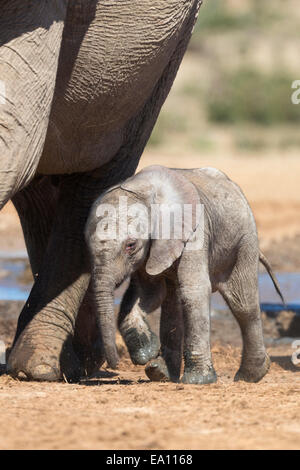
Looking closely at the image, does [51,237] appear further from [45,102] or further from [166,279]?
[45,102]

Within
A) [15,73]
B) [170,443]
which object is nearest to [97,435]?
[170,443]

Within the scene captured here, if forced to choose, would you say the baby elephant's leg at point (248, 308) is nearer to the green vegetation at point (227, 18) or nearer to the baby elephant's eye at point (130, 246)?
→ the baby elephant's eye at point (130, 246)

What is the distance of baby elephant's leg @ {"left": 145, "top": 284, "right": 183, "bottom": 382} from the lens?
461 cm

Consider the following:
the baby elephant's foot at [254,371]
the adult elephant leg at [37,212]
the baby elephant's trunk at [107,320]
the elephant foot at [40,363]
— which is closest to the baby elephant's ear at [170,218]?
the baby elephant's trunk at [107,320]

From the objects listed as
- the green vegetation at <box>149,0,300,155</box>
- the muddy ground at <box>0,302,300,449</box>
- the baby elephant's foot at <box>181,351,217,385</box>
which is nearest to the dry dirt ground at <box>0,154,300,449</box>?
the muddy ground at <box>0,302,300,449</box>

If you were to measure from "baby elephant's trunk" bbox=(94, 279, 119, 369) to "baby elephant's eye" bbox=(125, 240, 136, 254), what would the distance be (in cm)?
18

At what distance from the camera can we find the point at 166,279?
463 cm

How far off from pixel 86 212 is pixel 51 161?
0.34 metres

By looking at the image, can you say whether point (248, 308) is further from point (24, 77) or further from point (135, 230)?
point (24, 77)

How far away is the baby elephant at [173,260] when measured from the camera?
13.9 ft

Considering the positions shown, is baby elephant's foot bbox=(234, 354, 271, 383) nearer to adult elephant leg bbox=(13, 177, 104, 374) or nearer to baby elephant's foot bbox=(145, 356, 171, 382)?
baby elephant's foot bbox=(145, 356, 171, 382)

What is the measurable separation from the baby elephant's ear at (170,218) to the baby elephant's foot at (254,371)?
84 cm
